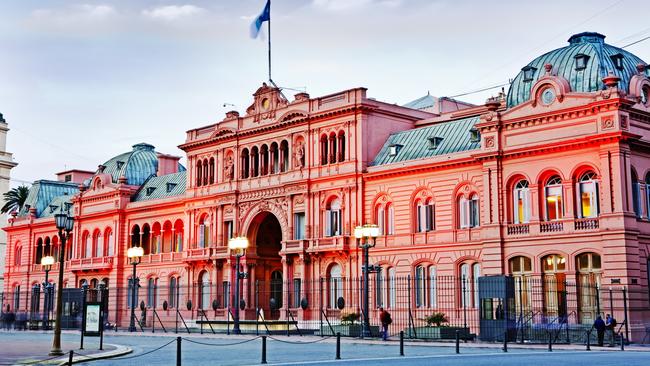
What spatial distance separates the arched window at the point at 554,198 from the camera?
164 feet

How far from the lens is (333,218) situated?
6316 cm

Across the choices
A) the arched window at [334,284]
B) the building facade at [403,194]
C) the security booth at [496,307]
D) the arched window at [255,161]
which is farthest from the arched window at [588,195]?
the arched window at [255,161]

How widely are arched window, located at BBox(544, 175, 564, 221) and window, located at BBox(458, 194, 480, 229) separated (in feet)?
17.5

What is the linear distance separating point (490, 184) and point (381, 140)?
1237 cm

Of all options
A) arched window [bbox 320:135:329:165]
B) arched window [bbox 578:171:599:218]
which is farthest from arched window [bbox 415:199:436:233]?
arched window [bbox 578:171:599:218]

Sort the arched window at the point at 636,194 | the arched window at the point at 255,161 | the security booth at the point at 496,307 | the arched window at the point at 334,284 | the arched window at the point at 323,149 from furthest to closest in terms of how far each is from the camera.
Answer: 1. the arched window at the point at 255,161
2. the arched window at the point at 323,149
3. the arched window at the point at 334,284
4. the arched window at the point at 636,194
5. the security booth at the point at 496,307

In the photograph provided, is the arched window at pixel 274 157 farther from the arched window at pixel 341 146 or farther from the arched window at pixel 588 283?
the arched window at pixel 588 283

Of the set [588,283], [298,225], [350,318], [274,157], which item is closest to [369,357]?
[588,283]

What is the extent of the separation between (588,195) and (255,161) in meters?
29.1

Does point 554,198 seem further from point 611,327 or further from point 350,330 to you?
point 350,330

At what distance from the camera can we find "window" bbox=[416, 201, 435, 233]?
57.7 metres

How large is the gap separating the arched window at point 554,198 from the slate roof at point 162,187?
3750 cm

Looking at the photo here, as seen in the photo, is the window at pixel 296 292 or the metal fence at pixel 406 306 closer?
the metal fence at pixel 406 306

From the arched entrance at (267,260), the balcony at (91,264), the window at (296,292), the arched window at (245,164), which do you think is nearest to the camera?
the window at (296,292)
